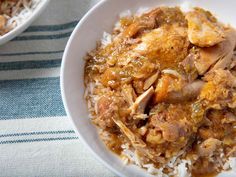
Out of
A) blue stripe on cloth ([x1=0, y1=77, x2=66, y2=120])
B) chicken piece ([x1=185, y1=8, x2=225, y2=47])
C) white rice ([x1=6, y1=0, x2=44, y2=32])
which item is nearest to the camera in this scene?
chicken piece ([x1=185, y1=8, x2=225, y2=47])

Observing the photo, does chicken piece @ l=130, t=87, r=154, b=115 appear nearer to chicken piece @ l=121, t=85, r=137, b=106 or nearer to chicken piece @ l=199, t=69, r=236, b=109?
chicken piece @ l=121, t=85, r=137, b=106

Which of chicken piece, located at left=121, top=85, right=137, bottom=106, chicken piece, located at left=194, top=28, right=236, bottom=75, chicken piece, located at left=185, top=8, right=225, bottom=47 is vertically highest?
chicken piece, located at left=185, top=8, right=225, bottom=47

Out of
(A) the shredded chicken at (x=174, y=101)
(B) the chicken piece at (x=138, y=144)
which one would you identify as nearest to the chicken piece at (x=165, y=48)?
(A) the shredded chicken at (x=174, y=101)

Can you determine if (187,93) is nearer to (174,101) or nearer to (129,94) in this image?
(174,101)

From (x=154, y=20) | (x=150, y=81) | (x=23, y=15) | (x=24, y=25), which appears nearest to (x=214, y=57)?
(x=150, y=81)

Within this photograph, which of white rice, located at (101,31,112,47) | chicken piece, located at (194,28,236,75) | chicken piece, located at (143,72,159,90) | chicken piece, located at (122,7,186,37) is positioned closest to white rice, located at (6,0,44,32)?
white rice, located at (101,31,112,47)

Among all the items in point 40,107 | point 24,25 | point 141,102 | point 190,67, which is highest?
point 24,25
